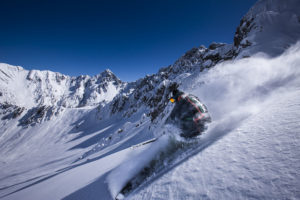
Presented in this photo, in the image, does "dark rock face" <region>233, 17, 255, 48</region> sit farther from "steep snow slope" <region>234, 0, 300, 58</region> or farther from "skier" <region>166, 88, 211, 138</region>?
"skier" <region>166, 88, 211, 138</region>

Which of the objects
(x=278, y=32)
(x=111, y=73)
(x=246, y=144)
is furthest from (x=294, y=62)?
(x=111, y=73)

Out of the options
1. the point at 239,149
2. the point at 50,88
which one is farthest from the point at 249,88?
the point at 50,88

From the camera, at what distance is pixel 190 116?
3.82 meters

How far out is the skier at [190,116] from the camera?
3.72 metres

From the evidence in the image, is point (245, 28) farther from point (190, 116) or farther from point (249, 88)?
point (190, 116)

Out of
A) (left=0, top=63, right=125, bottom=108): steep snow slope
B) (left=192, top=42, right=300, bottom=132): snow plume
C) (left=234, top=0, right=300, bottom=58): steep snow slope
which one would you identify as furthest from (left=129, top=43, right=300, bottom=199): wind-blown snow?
(left=0, top=63, right=125, bottom=108): steep snow slope

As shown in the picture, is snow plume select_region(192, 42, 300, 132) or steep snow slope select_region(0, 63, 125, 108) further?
steep snow slope select_region(0, 63, 125, 108)

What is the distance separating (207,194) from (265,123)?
8.13ft

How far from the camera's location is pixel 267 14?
46.1 ft

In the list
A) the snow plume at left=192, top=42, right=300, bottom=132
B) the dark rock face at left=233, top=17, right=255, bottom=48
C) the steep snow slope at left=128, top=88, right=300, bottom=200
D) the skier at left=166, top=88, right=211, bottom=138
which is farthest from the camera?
the dark rock face at left=233, top=17, right=255, bottom=48

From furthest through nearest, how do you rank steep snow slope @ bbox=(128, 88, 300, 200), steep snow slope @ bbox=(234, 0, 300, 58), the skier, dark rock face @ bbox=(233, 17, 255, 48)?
dark rock face @ bbox=(233, 17, 255, 48) < steep snow slope @ bbox=(234, 0, 300, 58) < the skier < steep snow slope @ bbox=(128, 88, 300, 200)

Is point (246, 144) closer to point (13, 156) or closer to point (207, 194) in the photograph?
point (207, 194)

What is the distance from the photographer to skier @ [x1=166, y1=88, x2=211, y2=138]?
12.2ft

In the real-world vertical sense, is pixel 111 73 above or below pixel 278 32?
above
